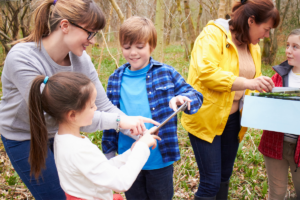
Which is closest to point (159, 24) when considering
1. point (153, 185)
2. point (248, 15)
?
point (248, 15)

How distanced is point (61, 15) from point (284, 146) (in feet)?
6.36

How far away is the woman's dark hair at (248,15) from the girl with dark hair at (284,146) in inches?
10.8

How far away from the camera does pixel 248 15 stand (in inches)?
73.3

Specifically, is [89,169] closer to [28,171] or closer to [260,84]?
[28,171]

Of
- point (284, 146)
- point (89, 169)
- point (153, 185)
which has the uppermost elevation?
point (89, 169)

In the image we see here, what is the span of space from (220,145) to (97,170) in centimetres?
120

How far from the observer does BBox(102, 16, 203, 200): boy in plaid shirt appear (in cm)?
165

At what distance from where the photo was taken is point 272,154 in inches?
76.9

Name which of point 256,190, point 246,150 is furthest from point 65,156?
point 246,150

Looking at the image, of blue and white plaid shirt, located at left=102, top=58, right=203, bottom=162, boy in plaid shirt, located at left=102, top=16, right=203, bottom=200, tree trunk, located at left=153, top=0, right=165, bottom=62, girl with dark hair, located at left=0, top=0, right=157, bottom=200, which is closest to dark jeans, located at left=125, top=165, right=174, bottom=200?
boy in plaid shirt, located at left=102, top=16, right=203, bottom=200

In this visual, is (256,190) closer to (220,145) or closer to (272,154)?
(272,154)

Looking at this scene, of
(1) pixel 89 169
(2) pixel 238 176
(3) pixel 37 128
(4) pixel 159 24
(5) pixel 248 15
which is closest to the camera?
(1) pixel 89 169

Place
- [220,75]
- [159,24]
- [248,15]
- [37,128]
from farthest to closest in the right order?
[159,24] → [248,15] → [220,75] → [37,128]

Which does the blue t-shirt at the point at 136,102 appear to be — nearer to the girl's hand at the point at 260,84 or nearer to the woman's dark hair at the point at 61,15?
the woman's dark hair at the point at 61,15
